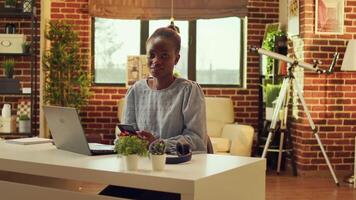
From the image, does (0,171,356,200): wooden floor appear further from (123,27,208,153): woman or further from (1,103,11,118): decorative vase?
(123,27,208,153): woman

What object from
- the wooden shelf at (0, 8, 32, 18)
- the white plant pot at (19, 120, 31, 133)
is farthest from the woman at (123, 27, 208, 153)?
the wooden shelf at (0, 8, 32, 18)

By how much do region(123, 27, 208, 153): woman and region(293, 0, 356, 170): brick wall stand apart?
3661mm

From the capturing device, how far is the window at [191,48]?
692cm

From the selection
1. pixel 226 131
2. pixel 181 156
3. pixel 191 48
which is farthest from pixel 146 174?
pixel 191 48

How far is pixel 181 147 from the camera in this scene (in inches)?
75.7

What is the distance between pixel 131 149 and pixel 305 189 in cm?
371

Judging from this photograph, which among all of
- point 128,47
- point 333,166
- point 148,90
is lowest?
point 333,166

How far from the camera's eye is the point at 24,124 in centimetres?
556

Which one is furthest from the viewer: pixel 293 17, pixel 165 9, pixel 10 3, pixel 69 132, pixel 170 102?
pixel 165 9

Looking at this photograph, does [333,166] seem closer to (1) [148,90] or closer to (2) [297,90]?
(2) [297,90]

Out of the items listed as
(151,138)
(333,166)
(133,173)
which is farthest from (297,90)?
(133,173)

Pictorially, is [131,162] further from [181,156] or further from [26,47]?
[26,47]

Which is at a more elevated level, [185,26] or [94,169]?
[185,26]

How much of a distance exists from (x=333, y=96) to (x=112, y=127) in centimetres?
269
